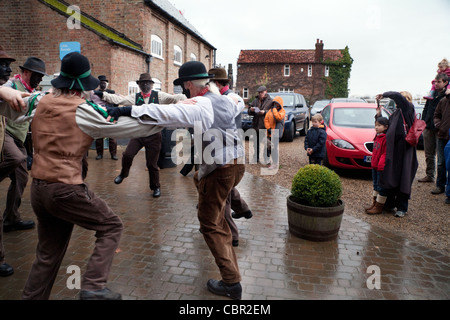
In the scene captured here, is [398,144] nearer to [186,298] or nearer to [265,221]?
[265,221]

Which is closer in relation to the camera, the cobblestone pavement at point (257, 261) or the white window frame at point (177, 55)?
the cobblestone pavement at point (257, 261)

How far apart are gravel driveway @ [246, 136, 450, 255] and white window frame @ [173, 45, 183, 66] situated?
46.9 feet

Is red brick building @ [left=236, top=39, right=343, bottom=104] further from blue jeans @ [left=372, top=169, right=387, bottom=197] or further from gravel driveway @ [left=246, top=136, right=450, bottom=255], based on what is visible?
blue jeans @ [left=372, top=169, right=387, bottom=197]

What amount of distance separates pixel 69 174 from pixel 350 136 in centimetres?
697

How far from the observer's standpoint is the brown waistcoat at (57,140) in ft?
7.80

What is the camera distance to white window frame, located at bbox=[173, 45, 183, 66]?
71.2ft

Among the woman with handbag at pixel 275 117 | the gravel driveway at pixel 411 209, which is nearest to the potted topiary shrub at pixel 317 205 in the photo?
the gravel driveway at pixel 411 209

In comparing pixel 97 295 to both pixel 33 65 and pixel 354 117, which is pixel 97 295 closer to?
pixel 33 65

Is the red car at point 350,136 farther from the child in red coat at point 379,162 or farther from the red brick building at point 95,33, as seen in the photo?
the red brick building at point 95,33

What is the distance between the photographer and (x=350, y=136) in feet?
26.5

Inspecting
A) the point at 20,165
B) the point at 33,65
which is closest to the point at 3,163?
the point at 20,165

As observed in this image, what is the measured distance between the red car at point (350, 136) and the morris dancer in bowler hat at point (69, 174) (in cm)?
634

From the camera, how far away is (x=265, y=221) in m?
5.24

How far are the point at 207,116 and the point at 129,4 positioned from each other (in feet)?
52.5
